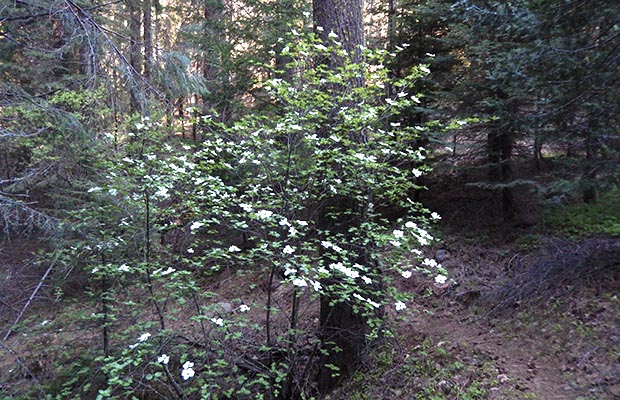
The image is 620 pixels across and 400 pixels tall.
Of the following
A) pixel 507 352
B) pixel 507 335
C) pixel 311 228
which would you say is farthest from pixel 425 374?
pixel 311 228

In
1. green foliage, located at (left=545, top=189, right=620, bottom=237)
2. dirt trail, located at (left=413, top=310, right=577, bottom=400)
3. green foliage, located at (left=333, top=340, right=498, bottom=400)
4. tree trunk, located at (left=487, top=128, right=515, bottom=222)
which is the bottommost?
green foliage, located at (left=333, top=340, right=498, bottom=400)

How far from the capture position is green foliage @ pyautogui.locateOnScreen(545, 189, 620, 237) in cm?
688

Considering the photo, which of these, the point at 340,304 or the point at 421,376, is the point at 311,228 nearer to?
the point at 340,304

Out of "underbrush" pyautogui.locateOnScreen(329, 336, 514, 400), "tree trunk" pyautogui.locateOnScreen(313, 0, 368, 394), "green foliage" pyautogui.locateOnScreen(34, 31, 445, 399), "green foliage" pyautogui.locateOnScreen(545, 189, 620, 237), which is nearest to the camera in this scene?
"green foliage" pyautogui.locateOnScreen(34, 31, 445, 399)

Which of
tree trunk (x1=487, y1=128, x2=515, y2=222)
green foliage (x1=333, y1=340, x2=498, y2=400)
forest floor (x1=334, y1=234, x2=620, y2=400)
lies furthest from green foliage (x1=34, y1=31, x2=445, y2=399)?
tree trunk (x1=487, y1=128, x2=515, y2=222)

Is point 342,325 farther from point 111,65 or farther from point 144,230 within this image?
point 111,65

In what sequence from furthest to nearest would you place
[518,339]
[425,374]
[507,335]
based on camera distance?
[507,335] < [518,339] < [425,374]

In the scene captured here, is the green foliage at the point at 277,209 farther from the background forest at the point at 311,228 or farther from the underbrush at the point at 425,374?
the underbrush at the point at 425,374

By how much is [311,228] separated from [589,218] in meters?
6.03

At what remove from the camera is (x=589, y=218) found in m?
7.45

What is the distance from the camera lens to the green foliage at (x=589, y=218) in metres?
6.88

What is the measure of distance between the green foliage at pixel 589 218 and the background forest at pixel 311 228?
7cm

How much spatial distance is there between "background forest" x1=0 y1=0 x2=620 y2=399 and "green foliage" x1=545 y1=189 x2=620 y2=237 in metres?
0.07

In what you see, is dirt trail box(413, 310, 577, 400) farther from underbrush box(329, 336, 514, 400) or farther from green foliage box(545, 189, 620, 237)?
green foliage box(545, 189, 620, 237)
